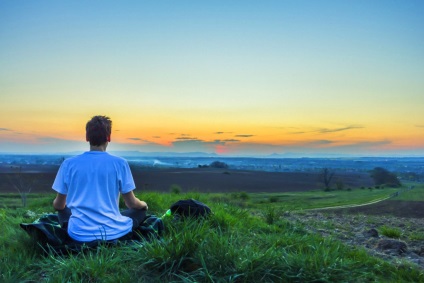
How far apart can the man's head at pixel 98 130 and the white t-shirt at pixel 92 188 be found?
5.8 inches

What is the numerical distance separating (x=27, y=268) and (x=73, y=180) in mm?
1088

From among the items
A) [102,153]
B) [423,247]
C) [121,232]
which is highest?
[102,153]

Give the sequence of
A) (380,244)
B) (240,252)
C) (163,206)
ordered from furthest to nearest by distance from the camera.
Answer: (163,206), (380,244), (240,252)

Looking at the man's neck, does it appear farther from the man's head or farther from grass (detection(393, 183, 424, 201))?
grass (detection(393, 183, 424, 201))

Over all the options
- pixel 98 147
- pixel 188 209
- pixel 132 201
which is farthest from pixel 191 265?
pixel 188 209

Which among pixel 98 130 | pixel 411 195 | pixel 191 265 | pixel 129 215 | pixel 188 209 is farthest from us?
pixel 411 195

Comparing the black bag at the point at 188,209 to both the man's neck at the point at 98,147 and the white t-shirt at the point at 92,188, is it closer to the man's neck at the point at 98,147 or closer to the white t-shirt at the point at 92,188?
the white t-shirt at the point at 92,188

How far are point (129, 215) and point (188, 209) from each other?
1.16 meters

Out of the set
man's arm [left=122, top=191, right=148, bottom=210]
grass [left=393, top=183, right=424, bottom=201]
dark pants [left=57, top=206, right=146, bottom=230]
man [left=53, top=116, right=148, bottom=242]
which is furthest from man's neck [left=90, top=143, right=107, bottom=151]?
grass [left=393, top=183, right=424, bottom=201]

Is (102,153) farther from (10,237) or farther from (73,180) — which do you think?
(10,237)

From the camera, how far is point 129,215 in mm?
5508

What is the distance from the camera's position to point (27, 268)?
463cm

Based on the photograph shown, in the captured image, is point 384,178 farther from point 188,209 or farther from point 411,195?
point 188,209

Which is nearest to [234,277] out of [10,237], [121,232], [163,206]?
[121,232]
